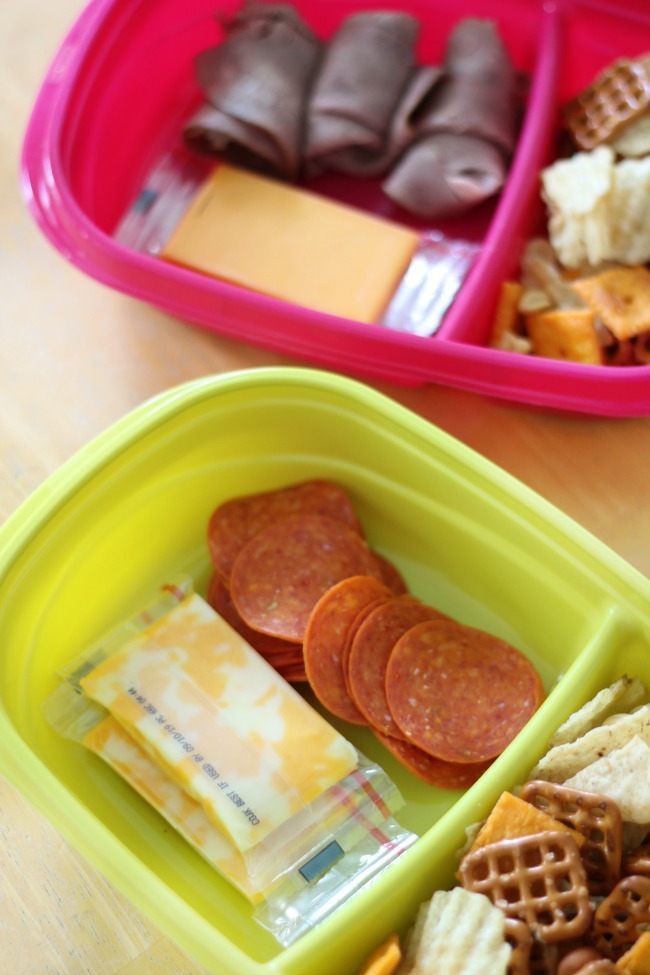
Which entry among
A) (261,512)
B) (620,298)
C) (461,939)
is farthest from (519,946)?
(620,298)

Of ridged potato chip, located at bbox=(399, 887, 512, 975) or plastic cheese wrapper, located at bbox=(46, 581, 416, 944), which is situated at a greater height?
plastic cheese wrapper, located at bbox=(46, 581, 416, 944)

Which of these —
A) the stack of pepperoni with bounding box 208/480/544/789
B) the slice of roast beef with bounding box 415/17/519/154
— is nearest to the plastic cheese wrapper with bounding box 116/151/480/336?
the slice of roast beef with bounding box 415/17/519/154

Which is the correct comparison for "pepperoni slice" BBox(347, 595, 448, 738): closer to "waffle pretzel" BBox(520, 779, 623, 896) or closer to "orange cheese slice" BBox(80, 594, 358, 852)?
"orange cheese slice" BBox(80, 594, 358, 852)

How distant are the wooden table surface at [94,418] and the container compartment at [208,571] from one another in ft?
0.25

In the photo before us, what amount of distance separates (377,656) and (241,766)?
0.16 metres

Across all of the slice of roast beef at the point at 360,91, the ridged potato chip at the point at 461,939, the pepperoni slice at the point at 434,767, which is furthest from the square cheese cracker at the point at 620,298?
the ridged potato chip at the point at 461,939

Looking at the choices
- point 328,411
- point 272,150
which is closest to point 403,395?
point 328,411

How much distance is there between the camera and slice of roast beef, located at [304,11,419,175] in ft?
3.69

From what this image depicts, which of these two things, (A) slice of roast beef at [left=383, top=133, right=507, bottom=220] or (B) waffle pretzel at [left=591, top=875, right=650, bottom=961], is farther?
(A) slice of roast beef at [left=383, top=133, right=507, bottom=220]

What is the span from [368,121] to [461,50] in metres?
0.15

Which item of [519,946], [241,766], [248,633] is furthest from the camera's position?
[248,633]

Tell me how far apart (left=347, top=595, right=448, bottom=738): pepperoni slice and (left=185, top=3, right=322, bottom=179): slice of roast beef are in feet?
1.89

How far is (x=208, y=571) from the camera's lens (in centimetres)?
100

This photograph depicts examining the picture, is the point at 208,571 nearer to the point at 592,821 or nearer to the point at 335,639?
the point at 335,639
